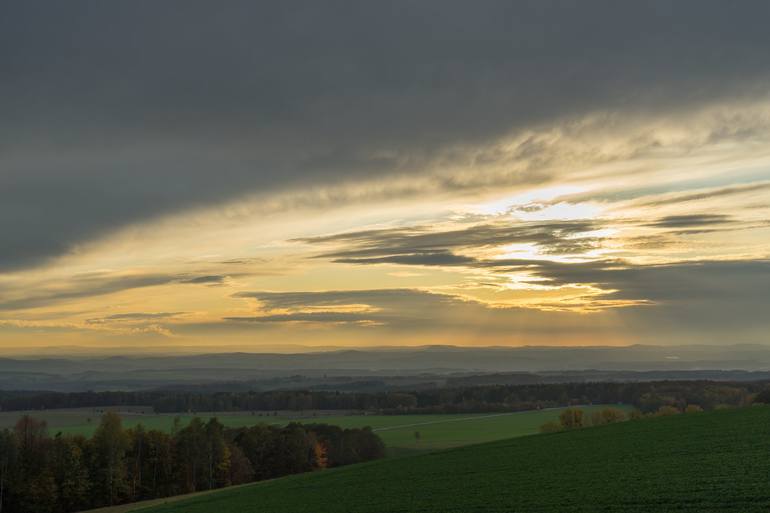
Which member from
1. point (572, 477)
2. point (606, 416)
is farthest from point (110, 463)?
point (606, 416)

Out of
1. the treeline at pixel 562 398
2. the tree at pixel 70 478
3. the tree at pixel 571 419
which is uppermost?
the treeline at pixel 562 398

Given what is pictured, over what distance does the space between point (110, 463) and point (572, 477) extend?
6002 cm

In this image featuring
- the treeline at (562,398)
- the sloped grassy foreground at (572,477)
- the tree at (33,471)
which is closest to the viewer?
the sloped grassy foreground at (572,477)

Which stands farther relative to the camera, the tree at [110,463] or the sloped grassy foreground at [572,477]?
the tree at [110,463]

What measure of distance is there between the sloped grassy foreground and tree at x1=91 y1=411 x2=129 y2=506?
28541 millimetres

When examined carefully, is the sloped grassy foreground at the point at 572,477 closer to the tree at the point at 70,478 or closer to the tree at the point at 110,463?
the tree at the point at 70,478

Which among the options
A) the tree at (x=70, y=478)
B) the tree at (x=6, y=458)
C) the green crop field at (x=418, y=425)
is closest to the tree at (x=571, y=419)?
the green crop field at (x=418, y=425)

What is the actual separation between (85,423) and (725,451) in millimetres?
132234

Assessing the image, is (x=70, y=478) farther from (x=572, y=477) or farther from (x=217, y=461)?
(x=572, y=477)

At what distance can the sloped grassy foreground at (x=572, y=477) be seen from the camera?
30.6 meters

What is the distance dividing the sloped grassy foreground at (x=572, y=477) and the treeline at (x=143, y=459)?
28.8m

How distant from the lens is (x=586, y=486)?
35312 millimetres

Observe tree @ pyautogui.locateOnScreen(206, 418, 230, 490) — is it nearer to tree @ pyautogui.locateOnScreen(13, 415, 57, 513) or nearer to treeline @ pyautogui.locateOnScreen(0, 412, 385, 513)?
treeline @ pyautogui.locateOnScreen(0, 412, 385, 513)

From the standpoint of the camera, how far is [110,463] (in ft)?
269
